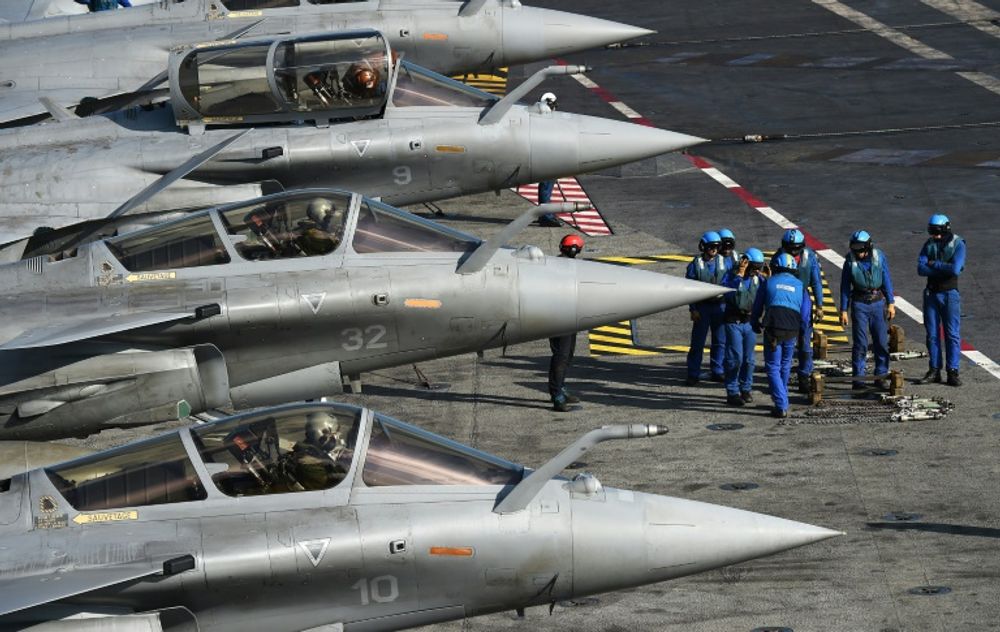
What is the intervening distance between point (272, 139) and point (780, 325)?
6565 millimetres

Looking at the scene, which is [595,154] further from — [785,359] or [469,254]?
[469,254]

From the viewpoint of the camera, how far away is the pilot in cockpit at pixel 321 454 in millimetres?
13680

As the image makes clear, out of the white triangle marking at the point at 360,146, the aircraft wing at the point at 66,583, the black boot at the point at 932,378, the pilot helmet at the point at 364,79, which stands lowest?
the black boot at the point at 932,378

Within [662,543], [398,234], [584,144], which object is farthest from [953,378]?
[662,543]

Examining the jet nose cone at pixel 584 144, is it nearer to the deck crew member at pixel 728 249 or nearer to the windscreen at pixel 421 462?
the deck crew member at pixel 728 249

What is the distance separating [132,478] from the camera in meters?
13.6

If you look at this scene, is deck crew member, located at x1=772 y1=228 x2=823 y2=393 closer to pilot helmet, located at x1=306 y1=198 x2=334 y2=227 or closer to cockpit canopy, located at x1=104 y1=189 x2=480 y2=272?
cockpit canopy, located at x1=104 y1=189 x2=480 y2=272

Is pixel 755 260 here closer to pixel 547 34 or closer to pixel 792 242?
pixel 792 242

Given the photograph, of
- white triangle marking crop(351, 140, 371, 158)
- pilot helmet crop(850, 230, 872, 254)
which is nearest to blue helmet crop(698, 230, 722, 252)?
pilot helmet crop(850, 230, 872, 254)

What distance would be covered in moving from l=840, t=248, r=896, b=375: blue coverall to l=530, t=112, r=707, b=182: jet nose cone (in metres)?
3.06

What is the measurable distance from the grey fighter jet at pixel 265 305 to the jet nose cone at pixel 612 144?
5.71 meters

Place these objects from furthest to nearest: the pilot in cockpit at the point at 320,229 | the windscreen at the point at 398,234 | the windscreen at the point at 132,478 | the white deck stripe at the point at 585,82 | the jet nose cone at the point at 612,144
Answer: the white deck stripe at the point at 585,82 < the jet nose cone at the point at 612,144 < the windscreen at the point at 398,234 < the pilot in cockpit at the point at 320,229 < the windscreen at the point at 132,478

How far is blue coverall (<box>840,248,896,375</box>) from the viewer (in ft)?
76.3

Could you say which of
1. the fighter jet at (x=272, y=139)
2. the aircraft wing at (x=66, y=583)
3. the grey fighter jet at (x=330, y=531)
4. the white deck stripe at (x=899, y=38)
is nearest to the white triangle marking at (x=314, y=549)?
the grey fighter jet at (x=330, y=531)
